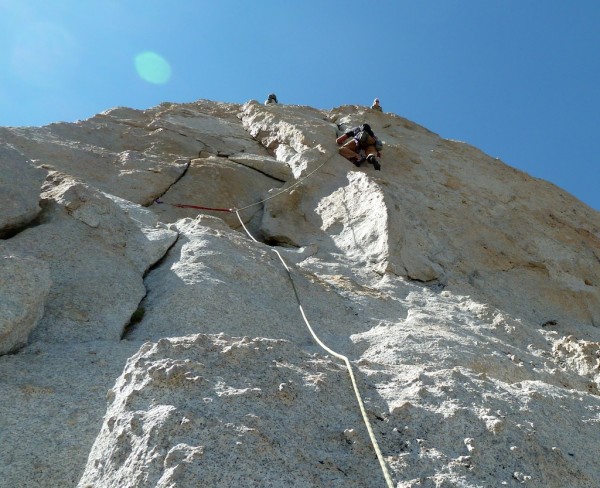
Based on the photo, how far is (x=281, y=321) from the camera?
16.7 feet

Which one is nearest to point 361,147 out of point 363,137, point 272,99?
point 363,137

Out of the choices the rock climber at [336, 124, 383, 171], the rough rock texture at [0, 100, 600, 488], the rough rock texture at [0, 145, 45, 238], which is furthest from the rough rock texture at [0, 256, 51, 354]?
the rock climber at [336, 124, 383, 171]

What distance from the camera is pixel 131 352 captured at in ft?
13.3

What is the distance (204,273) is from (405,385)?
2.42 metres

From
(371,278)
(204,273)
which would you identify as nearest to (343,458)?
(204,273)

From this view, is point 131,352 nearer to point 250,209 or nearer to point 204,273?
point 204,273

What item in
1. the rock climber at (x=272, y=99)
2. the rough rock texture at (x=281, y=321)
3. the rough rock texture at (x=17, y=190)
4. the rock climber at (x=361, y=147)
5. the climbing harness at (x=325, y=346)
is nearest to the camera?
the climbing harness at (x=325, y=346)

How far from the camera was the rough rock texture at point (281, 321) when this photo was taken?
2.87m

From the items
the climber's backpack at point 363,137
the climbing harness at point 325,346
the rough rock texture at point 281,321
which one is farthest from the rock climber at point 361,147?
the climbing harness at point 325,346

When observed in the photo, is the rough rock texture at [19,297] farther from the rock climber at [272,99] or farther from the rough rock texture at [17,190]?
the rock climber at [272,99]

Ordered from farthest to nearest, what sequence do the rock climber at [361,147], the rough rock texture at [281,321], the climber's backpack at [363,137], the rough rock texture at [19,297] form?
the climber's backpack at [363,137]
the rock climber at [361,147]
the rough rock texture at [19,297]
the rough rock texture at [281,321]

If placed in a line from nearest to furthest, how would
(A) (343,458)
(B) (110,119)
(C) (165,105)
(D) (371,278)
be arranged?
(A) (343,458) < (D) (371,278) < (B) (110,119) < (C) (165,105)

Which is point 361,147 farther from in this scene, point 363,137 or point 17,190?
point 17,190

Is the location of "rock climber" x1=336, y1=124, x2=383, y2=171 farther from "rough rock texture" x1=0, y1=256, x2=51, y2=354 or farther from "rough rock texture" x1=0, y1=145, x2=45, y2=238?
"rough rock texture" x1=0, y1=256, x2=51, y2=354
